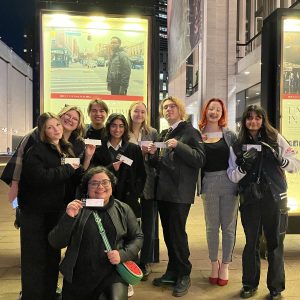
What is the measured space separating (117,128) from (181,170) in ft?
2.50

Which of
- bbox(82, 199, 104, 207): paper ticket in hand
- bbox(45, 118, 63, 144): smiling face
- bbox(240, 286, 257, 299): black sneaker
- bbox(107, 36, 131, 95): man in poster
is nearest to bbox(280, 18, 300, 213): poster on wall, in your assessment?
bbox(107, 36, 131, 95): man in poster

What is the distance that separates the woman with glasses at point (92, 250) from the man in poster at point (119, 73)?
237 cm

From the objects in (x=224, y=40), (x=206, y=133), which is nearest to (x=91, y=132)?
(x=206, y=133)

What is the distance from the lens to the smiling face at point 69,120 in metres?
3.89

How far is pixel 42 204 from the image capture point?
11.3 ft

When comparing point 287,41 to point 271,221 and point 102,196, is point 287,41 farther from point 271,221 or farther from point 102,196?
point 102,196

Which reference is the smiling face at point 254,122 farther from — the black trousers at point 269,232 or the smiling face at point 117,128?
the smiling face at point 117,128

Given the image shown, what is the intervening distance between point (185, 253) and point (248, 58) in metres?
9.72

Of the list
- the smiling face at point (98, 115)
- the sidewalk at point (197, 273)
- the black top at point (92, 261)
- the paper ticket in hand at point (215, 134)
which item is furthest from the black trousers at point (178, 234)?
the black top at point (92, 261)

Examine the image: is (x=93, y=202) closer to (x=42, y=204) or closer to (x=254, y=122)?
(x=42, y=204)

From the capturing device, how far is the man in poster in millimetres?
5312

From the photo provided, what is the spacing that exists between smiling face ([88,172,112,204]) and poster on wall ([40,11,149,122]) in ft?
7.42

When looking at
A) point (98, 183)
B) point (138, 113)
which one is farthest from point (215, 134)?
point (98, 183)

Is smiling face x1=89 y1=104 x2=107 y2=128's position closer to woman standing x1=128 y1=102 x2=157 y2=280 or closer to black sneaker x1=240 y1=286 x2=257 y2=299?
woman standing x1=128 y1=102 x2=157 y2=280
